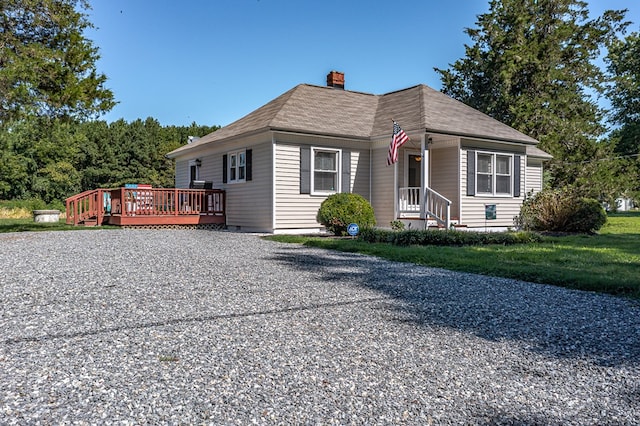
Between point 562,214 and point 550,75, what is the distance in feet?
51.4

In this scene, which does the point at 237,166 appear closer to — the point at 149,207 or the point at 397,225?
the point at 149,207

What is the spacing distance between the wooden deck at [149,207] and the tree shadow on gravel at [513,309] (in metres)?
9.13

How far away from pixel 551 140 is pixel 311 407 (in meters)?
25.6

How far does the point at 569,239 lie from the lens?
39.4 feet

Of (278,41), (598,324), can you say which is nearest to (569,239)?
(598,324)

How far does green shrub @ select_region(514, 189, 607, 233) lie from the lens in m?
14.0

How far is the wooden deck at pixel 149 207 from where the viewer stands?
589 inches

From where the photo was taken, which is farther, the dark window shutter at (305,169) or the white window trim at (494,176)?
the white window trim at (494,176)

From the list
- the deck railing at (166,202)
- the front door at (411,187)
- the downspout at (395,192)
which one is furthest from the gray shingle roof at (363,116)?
the deck railing at (166,202)

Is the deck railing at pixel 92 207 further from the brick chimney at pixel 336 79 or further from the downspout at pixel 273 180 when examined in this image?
the brick chimney at pixel 336 79

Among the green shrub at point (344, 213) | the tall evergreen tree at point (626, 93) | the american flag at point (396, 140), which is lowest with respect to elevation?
the green shrub at point (344, 213)

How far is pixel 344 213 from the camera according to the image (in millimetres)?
12617

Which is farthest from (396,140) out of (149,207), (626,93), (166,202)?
(626,93)

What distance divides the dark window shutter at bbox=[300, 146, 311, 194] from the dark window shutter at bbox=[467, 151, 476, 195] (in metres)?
4.94
